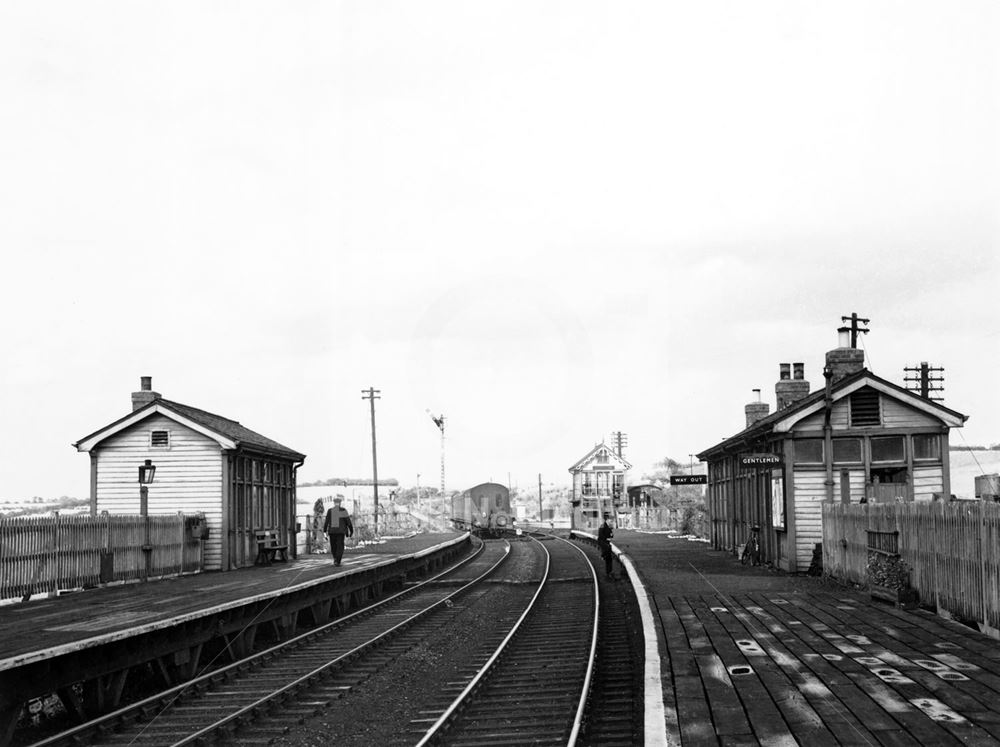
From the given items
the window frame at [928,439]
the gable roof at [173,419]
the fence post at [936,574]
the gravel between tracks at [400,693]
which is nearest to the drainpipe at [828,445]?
the window frame at [928,439]

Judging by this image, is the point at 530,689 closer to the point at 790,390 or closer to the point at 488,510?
the point at 790,390

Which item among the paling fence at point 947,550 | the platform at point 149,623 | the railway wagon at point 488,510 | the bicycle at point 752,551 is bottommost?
the railway wagon at point 488,510

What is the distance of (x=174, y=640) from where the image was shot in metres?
11.7

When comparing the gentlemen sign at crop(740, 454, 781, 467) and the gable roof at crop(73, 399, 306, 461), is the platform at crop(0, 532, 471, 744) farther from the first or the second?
the gentlemen sign at crop(740, 454, 781, 467)

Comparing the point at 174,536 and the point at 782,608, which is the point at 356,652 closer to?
the point at 782,608

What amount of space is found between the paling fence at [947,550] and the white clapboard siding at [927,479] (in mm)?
5111

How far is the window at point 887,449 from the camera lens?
22188 mm

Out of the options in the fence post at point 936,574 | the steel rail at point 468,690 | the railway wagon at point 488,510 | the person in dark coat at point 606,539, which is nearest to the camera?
the steel rail at point 468,690

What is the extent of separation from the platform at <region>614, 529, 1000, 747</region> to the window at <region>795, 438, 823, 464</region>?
680 cm

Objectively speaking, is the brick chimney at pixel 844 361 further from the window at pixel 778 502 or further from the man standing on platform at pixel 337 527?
the man standing on platform at pixel 337 527

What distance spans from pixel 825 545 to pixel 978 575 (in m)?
8.21

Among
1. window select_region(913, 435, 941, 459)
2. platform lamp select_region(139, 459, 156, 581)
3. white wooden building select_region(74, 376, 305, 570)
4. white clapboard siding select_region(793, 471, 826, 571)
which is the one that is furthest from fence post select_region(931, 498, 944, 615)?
white wooden building select_region(74, 376, 305, 570)

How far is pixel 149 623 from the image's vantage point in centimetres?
1125

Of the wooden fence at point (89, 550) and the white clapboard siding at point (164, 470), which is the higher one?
the white clapboard siding at point (164, 470)
